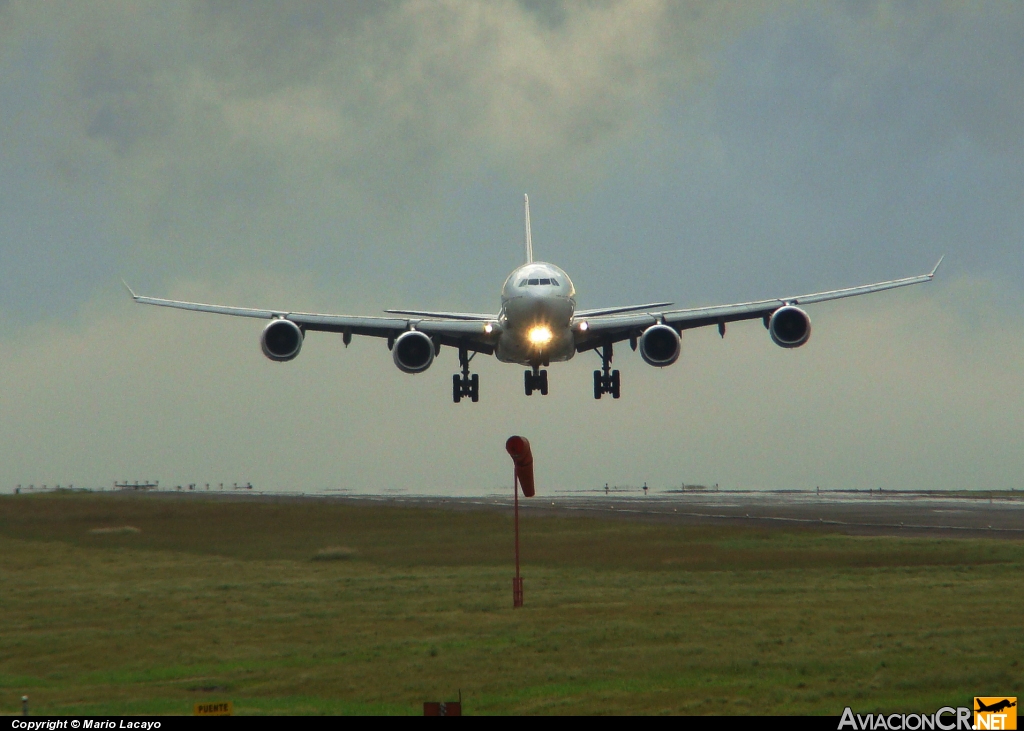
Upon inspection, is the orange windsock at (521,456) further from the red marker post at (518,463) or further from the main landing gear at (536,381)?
the main landing gear at (536,381)

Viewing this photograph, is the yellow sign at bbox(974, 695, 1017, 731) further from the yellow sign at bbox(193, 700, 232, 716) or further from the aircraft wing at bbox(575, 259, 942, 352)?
the aircraft wing at bbox(575, 259, 942, 352)

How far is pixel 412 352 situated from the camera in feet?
161

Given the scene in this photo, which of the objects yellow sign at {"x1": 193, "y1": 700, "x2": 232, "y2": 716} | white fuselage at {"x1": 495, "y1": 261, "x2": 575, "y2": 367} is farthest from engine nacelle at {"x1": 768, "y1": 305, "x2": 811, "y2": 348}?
yellow sign at {"x1": 193, "y1": 700, "x2": 232, "y2": 716}

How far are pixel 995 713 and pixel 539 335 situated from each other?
98.3 feet

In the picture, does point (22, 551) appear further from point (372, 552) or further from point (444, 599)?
point (444, 599)

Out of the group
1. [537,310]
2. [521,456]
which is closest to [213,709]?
[521,456]

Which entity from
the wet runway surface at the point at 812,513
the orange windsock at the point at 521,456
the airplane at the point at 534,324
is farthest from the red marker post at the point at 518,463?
the wet runway surface at the point at 812,513

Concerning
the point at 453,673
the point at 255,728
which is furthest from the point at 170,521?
the point at 255,728

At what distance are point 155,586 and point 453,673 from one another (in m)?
20.3

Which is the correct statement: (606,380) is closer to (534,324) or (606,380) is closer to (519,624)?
(534,324)

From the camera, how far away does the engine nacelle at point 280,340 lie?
48.6 meters

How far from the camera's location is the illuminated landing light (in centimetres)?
4734

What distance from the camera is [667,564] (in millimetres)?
44375

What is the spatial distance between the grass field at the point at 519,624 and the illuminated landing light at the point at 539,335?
9.41m
